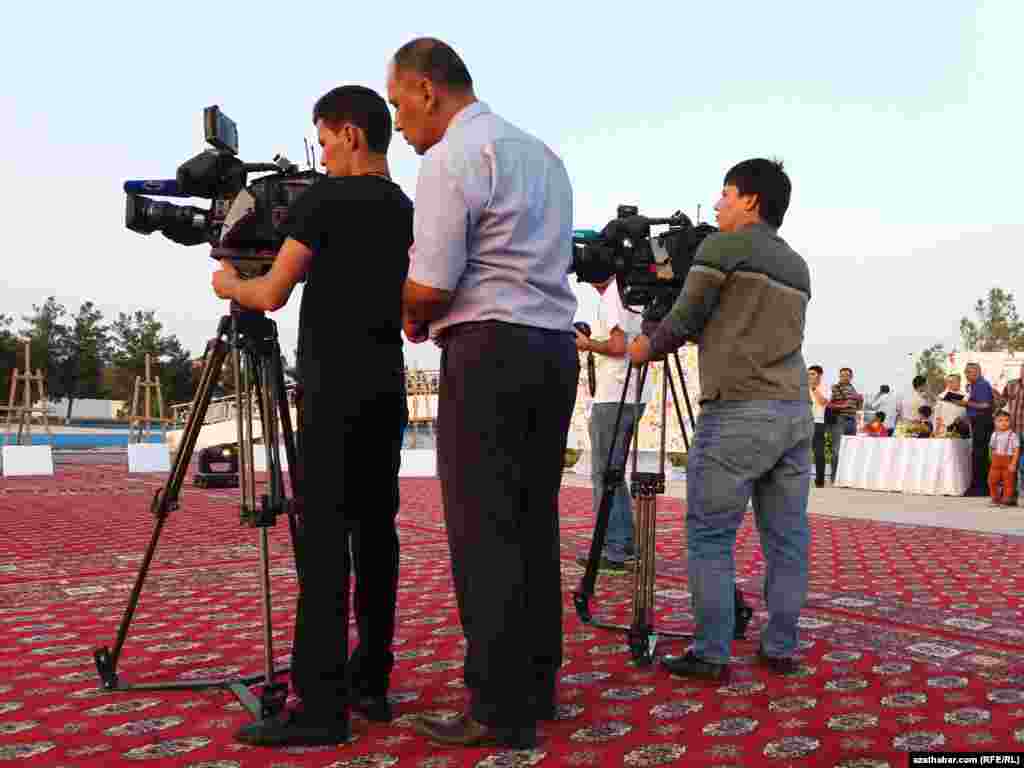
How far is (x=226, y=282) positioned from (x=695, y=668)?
1.62 m

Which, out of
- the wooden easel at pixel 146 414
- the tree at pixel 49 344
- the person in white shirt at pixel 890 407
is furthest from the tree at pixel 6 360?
the person in white shirt at pixel 890 407

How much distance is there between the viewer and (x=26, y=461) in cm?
1445

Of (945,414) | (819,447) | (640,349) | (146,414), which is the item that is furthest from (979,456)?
(146,414)

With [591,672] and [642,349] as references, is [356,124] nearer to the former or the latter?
[642,349]

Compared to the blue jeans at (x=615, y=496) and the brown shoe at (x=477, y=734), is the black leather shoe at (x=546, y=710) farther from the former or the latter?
the blue jeans at (x=615, y=496)

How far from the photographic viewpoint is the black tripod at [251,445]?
2285 mm

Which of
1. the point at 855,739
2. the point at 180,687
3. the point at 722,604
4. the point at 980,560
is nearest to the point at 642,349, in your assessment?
the point at 722,604

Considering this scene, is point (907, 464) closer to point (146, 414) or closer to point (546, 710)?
point (546, 710)

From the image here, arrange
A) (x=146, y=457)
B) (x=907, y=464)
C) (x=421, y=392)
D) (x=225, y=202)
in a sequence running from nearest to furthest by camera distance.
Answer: (x=225, y=202), (x=907, y=464), (x=146, y=457), (x=421, y=392)

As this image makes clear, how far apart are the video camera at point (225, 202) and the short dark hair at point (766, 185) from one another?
1.24 metres

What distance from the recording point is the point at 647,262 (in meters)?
3.01

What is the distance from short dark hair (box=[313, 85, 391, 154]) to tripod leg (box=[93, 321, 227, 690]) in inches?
24.0

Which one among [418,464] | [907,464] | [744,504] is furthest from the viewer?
[418,464]

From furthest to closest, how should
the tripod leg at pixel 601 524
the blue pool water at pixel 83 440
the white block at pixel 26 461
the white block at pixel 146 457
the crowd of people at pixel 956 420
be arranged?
1. the blue pool water at pixel 83 440
2. the white block at pixel 146 457
3. the white block at pixel 26 461
4. the crowd of people at pixel 956 420
5. the tripod leg at pixel 601 524
